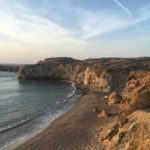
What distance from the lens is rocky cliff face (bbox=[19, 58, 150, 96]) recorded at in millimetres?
63784

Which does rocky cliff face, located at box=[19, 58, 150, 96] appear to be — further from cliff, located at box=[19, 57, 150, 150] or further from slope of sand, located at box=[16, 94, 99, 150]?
slope of sand, located at box=[16, 94, 99, 150]

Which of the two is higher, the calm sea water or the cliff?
the cliff

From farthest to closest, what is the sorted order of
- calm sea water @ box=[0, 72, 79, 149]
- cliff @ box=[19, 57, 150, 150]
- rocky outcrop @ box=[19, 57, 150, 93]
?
rocky outcrop @ box=[19, 57, 150, 93] → calm sea water @ box=[0, 72, 79, 149] → cliff @ box=[19, 57, 150, 150]

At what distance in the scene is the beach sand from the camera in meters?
22.7

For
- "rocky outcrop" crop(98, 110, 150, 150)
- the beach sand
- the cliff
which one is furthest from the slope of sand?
"rocky outcrop" crop(98, 110, 150, 150)

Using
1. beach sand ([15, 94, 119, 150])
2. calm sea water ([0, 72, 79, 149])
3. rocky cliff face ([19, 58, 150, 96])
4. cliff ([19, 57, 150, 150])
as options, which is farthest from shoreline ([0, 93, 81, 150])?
rocky cliff face ([19, 58, 150, 96])

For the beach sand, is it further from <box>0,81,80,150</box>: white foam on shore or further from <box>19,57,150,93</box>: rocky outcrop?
<box>19,57,150,93</box>: rocky outcrop

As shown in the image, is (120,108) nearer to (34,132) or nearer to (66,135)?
(66,135)

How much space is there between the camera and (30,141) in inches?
962

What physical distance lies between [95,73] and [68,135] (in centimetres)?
4664

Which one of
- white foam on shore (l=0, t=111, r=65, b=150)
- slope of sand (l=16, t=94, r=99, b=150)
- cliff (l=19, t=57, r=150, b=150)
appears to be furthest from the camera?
white foam on shore (l=0, t=111, r=65, b=150)

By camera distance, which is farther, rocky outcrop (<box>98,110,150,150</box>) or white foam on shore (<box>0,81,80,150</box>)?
white foam on shore (<box>0,81,80,150</box>)

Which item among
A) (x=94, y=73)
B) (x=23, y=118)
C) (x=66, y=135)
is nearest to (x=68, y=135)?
(x=66, y=135)

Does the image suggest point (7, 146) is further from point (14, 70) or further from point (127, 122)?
point (14, 70)
